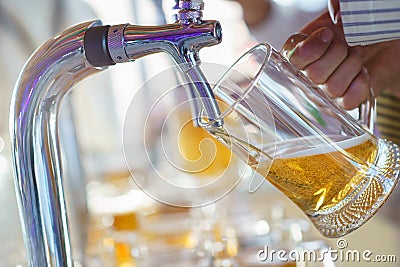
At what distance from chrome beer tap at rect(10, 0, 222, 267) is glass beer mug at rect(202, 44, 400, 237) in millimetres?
40

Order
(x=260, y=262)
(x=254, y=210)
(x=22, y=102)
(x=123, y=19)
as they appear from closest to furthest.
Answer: (x=22, y=102) < (x=260, y=262) < (x=254, y=210) < (x=123, y=19)

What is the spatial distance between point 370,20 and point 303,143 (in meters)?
0.15

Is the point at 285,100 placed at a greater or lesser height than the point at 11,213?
greater

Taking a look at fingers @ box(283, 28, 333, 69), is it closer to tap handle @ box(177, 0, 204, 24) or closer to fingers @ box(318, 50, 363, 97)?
fingers @ box(318, 50, 363, 97)

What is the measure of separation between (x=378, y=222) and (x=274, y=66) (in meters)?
1.35

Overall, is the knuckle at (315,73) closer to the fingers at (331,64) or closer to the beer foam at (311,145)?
the fingers at (331,64)

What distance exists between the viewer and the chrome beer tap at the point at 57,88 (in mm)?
487

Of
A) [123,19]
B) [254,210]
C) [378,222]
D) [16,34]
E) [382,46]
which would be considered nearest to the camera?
[382,46]

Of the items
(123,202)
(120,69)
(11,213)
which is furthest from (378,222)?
(120,69)

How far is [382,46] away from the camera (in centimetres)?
88

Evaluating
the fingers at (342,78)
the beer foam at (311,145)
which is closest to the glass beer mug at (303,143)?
the beer foam at (311,145)

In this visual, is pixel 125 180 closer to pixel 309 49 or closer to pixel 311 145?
pixel 309 49

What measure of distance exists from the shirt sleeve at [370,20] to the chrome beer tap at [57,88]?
0.64 ft

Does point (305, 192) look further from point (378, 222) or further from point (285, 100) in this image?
point (378, 222)
